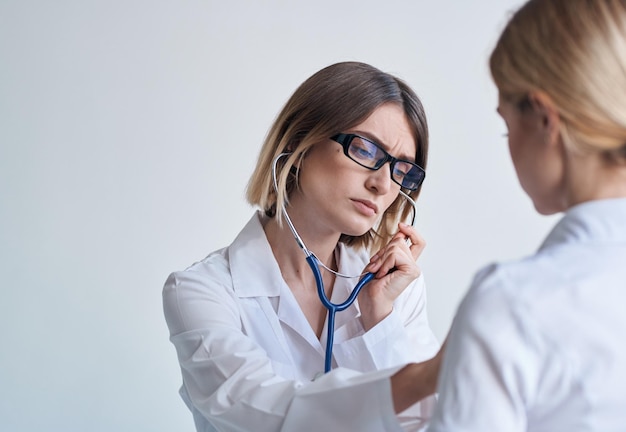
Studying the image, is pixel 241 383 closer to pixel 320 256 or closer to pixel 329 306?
pixel 329 306

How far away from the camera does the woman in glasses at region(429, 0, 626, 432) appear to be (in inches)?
30.4

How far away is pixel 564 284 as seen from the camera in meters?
0.78

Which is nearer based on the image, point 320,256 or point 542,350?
point 542,350

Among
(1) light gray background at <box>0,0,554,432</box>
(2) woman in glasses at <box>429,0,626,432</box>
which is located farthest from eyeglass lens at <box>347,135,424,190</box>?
(1) light gray background at <box>0,0,554,432</box>

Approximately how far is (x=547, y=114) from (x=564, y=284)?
18cm

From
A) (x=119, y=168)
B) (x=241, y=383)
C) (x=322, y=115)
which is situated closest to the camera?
(x=241, y=383)

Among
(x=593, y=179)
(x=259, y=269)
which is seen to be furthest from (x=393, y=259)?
(x=593, y=179)

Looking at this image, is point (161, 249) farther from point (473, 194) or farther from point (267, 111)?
point (473, 194)

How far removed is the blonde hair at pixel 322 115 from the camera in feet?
5.37

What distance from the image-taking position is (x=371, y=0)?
285 centimetres

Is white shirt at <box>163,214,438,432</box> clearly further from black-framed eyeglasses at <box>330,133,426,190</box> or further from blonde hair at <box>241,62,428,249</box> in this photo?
black-framed eyeglasses at <box>330,133,426,190</box>

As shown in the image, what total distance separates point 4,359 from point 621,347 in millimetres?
2034

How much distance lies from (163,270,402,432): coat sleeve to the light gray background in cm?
96

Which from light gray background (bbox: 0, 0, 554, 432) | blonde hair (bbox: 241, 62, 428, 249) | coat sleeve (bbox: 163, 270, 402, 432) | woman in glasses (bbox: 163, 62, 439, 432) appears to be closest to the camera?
coat sleeve (bbox: 163, 270, 402, 432)
